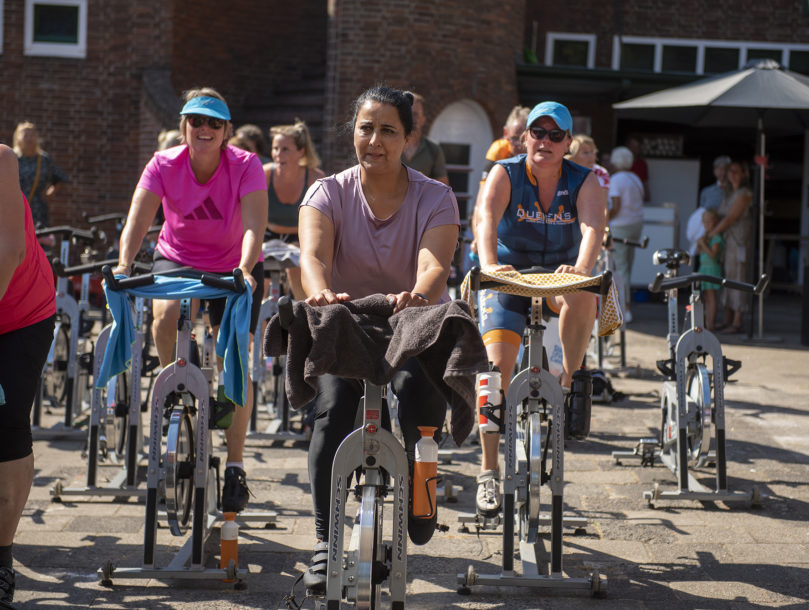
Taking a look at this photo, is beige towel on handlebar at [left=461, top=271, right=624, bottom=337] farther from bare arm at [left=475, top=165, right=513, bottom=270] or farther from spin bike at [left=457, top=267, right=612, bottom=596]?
bare arm at [left=475, top=165, right=513, bottom=270]

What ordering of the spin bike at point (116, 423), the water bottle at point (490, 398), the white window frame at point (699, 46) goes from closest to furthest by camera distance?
1. the water bottle at point (490, 398)
2. the spin bike at point (116, 423)
3. the white window frame at point (699, 46)

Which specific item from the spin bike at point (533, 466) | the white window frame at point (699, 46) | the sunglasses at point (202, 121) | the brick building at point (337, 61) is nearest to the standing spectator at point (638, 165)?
the brick building at point (337, 61)

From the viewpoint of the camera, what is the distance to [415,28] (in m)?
16.1

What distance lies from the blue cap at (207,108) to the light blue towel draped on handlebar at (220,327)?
0.97 metres

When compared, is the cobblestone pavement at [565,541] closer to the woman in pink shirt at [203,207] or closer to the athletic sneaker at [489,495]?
the athletic sneaker at [489,495]

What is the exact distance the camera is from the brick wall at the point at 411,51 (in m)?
16.0

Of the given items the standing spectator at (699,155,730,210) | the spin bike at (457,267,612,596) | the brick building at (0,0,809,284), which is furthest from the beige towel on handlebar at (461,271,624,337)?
the brick building at (0,0,809,284)

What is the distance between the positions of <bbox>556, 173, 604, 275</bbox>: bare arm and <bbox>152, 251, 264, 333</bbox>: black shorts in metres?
1.54

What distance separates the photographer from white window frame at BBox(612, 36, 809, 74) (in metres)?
20.0

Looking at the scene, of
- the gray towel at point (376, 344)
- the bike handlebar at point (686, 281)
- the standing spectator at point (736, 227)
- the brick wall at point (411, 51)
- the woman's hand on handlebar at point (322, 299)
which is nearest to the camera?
the gray towel at point (376, 344)

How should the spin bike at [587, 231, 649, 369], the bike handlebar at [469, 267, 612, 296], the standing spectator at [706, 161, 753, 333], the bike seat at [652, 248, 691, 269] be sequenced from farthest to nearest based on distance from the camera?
1. the standing spectator at [706, 161, 753, 333]
2. the spin bike at [587, 231, 649, 369]
3. the bike seat at [652, 248, 691, 269]
4. the bike handlebar at [469, 267, 612, 296]

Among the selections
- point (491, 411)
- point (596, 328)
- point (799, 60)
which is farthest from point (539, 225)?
point (799, 60)

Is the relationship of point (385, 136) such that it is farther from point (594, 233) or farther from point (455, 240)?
point (594, 233)

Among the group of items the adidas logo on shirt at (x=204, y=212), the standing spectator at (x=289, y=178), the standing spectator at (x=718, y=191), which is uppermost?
the standing spectator at (x=718, y=191)
